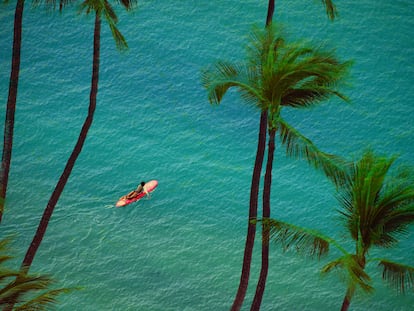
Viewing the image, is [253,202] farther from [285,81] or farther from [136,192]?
[136,192]

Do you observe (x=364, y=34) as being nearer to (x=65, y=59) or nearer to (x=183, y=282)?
(x=65, y=59)

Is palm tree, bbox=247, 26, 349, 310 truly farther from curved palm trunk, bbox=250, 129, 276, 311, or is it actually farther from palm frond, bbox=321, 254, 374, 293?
palm frond, bbox=321, 254, 374, 293

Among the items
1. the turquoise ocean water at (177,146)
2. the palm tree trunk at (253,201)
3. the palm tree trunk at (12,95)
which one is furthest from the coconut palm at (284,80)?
the turquoise ocean water at (177,146)

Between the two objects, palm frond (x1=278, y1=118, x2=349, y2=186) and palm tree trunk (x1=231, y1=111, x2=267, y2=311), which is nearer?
palm frond (x1=278, y1=118, x2=349, y2=186)

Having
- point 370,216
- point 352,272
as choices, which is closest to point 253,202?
point 370,216

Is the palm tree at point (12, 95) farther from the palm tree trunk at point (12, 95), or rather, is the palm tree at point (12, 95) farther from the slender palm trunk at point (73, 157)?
the slender palm trunk at point (73, 157)

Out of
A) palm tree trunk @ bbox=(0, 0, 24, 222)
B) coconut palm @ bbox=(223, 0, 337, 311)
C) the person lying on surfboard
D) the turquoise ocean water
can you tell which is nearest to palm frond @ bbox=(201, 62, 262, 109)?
coconut palm @ bbox=(223, 0, 337, 311)
